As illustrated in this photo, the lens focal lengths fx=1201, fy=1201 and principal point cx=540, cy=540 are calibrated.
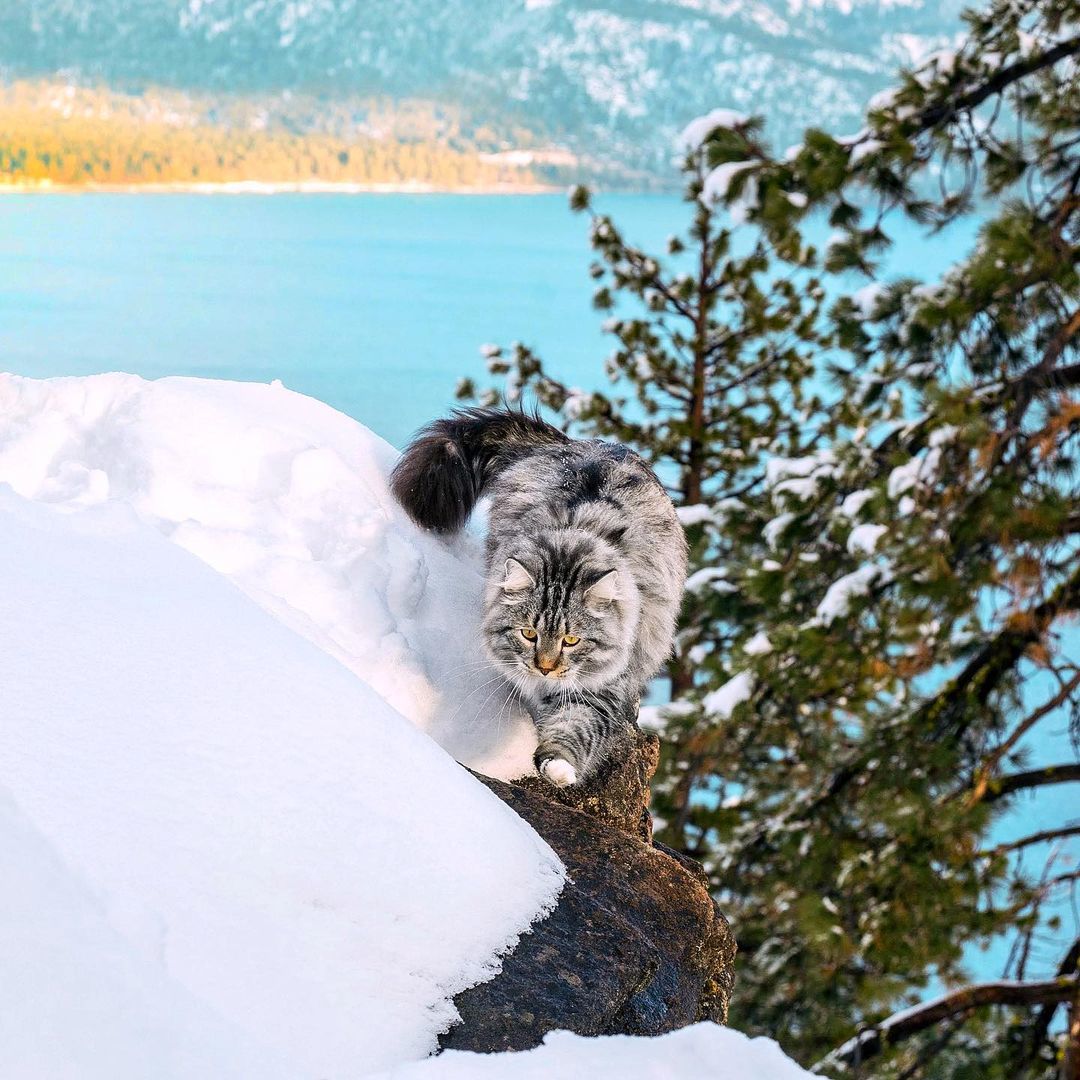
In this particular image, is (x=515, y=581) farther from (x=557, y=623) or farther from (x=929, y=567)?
(x=929, y=567)

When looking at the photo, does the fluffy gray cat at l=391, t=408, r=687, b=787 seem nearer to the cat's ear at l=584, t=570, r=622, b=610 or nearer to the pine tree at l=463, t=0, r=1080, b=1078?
the cat's ear at l=584, t=570, r=622, b=610

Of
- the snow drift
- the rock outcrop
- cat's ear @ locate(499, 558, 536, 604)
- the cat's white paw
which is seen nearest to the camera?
the snow drift

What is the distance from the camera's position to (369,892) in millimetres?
1880

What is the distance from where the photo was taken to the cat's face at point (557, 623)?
9.89ft

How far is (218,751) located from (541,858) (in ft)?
2.21

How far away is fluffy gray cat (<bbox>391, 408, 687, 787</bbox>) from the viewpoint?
3025 mm

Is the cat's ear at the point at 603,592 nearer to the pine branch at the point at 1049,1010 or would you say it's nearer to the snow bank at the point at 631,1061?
the snow bank at the point at 631,1061

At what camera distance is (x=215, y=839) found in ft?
5.88

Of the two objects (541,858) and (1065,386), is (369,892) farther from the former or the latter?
(1065,386)

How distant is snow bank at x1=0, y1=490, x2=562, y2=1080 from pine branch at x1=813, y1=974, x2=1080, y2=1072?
4151 millimetres

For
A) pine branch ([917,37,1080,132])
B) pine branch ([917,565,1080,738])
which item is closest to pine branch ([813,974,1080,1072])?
pine branch ([917,565,1080,738])

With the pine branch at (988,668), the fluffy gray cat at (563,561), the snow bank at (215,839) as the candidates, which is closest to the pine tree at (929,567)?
the pine branch at (988,668)

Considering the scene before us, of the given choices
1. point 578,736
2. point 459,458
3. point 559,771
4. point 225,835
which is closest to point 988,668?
point 459,458

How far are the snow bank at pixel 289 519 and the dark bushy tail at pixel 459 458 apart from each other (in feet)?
0.23
